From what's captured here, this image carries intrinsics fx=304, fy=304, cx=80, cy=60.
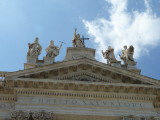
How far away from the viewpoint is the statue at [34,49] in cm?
2040

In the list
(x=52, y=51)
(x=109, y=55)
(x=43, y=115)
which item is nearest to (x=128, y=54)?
(x=109, y=55)

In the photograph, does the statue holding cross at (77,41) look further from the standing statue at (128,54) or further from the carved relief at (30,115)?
the carved relief at (30,115)

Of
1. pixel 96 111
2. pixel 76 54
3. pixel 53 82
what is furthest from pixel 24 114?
pixel 76 54

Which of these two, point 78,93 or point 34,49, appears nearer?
point 78,93

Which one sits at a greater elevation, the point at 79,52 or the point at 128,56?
the point at 79,52

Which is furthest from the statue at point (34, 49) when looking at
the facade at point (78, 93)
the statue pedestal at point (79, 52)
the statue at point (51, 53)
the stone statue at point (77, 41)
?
the stone statue at point (77, 41)

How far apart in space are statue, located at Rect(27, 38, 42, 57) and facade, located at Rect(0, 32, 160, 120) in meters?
2.74

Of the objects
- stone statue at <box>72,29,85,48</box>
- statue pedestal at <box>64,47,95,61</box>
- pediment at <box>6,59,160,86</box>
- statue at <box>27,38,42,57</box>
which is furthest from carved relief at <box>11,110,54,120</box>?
stone statue at <box>72,29,85,48</box>

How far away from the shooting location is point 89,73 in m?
18.9

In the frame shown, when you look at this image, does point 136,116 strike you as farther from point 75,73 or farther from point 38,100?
point 38,100

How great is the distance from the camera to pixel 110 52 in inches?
856

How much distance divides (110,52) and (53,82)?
6110mm

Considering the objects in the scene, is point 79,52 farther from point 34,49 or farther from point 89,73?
point 89,73

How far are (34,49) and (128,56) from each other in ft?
21.5
